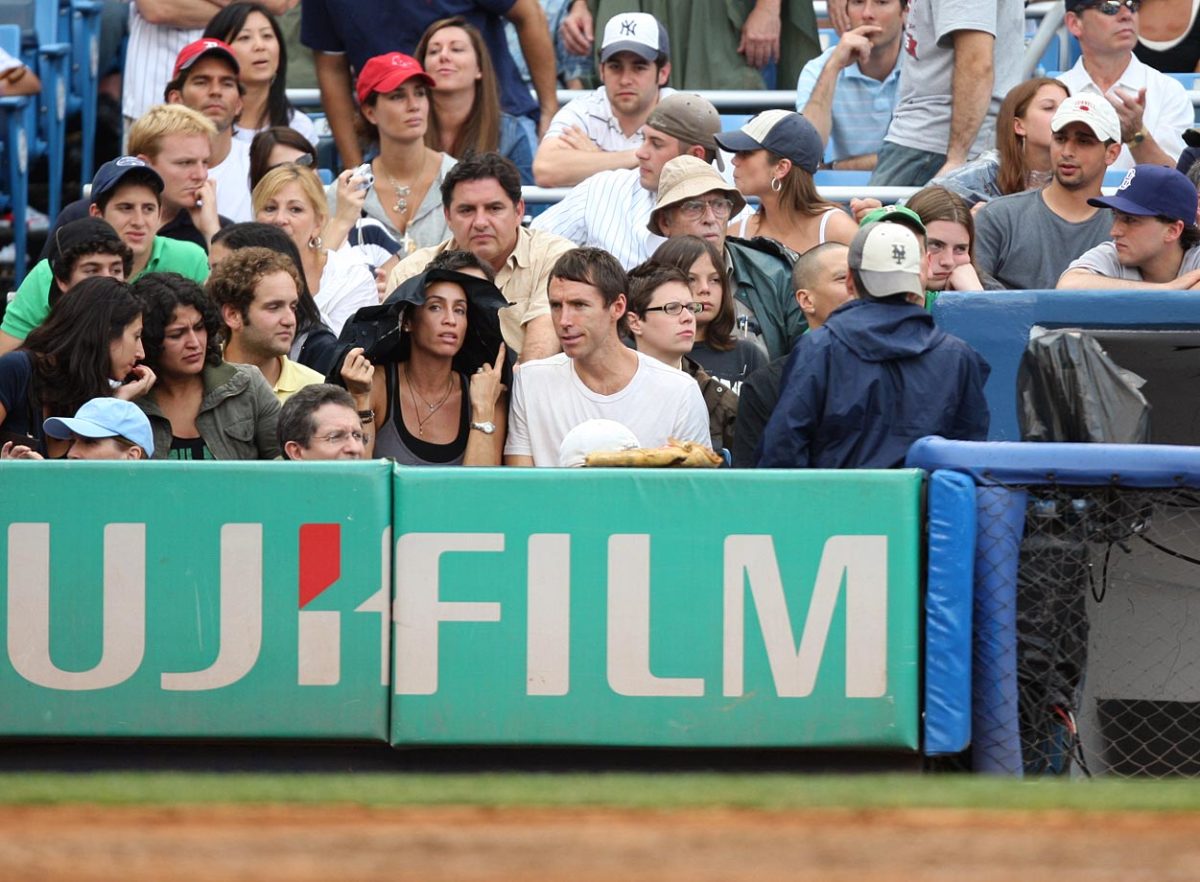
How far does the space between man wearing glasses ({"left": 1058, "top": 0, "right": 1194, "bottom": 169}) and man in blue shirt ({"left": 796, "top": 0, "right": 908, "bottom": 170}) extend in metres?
0.97

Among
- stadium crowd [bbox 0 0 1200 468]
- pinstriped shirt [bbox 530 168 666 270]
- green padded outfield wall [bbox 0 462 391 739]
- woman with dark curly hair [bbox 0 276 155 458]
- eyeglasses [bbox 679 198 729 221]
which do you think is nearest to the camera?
green padded outfield wall [bbox 0 462 391 739]

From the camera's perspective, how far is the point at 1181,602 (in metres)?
5.72

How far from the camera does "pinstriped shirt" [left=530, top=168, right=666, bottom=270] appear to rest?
8.15 m

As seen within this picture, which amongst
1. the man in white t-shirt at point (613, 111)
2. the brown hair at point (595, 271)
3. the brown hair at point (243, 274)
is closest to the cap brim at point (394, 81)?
the man in white t-shirt at point (613, 111)

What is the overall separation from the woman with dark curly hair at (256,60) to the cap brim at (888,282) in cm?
390

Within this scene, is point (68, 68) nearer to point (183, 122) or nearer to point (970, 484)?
point (183, 122)

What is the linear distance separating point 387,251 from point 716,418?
210 centimetres

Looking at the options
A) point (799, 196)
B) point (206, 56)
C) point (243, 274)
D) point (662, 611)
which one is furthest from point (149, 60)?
point (662, 611)

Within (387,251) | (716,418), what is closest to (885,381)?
(716,418)

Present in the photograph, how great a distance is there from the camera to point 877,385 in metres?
6.05

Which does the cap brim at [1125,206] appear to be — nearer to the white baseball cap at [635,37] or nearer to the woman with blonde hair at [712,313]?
the woman with blonde hair at [712,313]

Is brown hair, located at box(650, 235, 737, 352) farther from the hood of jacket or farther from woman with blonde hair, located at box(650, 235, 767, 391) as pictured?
the hood of jacket

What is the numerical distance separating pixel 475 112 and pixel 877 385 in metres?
3.54

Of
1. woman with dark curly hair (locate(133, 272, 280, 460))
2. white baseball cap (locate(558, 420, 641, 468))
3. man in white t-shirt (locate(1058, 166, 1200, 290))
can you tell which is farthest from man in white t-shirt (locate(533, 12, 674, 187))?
white baseball cap (locate(558, 420, 641, 468))
